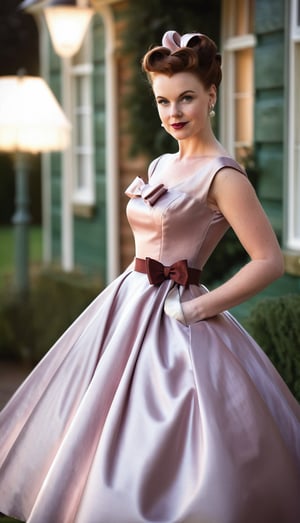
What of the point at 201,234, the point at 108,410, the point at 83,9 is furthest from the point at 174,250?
the point at 83,9

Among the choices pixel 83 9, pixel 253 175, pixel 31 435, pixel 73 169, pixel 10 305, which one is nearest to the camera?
pixel 31 435

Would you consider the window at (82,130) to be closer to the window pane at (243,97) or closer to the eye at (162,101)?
the window pane at (243,97)

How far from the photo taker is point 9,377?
25.2 ft

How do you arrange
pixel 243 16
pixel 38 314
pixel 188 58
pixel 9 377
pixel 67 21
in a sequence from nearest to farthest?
1. pixel 188 58
2. pixel 243 16
3. pixel 67 21
4. pixel 9 377
5. pixel 38 314

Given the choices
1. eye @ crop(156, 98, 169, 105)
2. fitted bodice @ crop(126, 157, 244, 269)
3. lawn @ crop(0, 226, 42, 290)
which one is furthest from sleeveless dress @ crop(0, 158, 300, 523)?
lawn @ crop(0, 226, 42, 290)

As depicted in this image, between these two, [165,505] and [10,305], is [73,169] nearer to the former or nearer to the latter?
[10,305]

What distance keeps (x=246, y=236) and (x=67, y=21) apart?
4.48 m

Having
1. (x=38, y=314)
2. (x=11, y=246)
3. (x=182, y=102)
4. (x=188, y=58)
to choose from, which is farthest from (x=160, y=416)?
(x=11, y=246)

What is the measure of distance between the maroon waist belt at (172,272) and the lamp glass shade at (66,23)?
4.25m

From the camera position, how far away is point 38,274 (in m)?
9.02

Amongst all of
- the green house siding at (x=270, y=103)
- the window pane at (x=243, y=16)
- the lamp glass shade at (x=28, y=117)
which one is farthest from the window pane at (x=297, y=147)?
the lamp glass shade at (x=28, y=117)

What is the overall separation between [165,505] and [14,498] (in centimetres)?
69

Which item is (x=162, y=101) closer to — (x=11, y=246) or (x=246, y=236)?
(x=246, y=236)

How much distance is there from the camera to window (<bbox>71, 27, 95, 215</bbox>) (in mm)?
→ 9844
